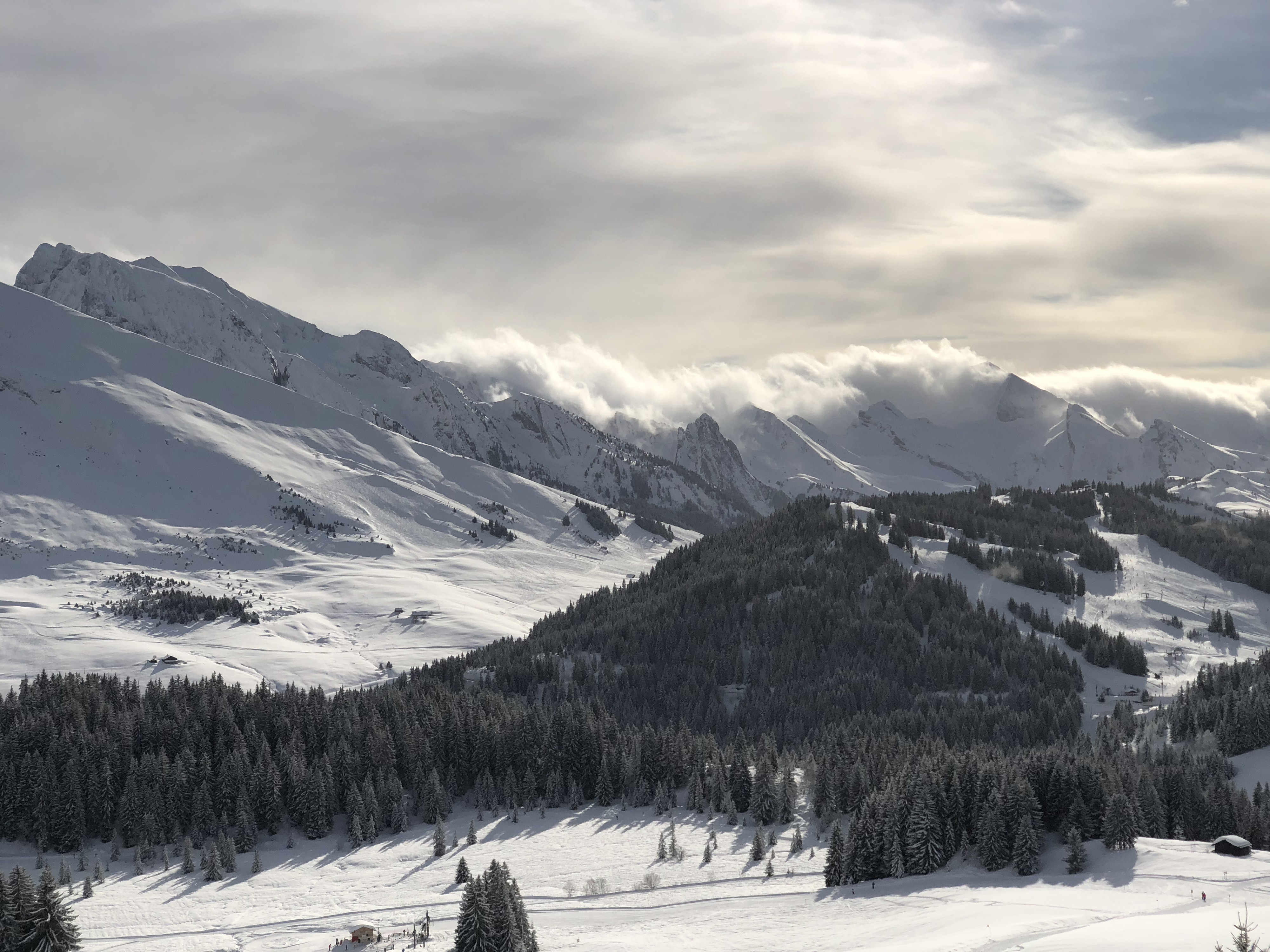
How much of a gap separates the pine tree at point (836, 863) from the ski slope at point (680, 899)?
201cm

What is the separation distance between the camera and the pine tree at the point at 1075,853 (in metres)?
95.9

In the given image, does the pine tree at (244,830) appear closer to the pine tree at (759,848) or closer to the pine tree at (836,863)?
the pine tree at (759,848)

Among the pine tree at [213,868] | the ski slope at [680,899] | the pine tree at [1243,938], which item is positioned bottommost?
the ski slope at [680,899]

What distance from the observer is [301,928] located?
321ft

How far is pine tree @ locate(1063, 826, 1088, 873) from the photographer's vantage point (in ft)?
315

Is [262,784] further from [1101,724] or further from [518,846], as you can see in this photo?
[1101,724]

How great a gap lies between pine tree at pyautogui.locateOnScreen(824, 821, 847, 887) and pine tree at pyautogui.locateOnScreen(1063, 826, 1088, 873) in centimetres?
2048

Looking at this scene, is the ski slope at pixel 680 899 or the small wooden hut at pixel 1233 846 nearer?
the ski slope at pixel 680 899

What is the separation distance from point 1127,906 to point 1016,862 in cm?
1700

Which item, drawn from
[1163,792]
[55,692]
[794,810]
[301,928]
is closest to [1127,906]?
[1163,792]

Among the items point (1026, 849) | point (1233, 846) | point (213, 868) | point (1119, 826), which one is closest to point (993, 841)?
point (1026, 849)

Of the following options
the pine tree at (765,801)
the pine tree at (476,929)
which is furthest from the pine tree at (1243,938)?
the pine tree at (765,801)

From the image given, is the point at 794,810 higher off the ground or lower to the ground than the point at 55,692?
lower

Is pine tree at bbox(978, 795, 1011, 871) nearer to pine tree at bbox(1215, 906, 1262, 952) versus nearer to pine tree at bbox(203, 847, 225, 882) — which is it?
pine tree at bbox(1215, 906, 1262, 952)
